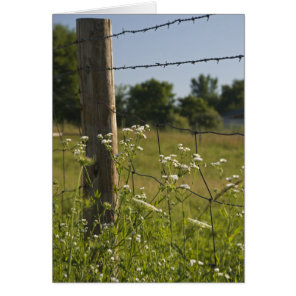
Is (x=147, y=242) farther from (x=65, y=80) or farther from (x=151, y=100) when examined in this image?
(x=65, y=80)

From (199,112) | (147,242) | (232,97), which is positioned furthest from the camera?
(199,112)

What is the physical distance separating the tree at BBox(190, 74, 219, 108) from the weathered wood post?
26.7 inches

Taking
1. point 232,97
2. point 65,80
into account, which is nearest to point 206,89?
point 232,97

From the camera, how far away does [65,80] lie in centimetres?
290

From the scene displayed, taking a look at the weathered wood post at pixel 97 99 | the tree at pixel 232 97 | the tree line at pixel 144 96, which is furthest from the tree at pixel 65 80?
the tree at pixel 232 97

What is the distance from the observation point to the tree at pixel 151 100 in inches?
115

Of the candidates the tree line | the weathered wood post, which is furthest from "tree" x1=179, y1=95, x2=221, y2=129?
the weathered wood post

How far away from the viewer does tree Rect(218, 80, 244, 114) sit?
8.72 ft

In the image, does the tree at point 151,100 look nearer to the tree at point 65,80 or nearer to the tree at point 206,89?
the tree at point 206,89

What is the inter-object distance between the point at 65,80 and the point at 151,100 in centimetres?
69

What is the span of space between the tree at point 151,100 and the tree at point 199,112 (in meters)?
0.13
